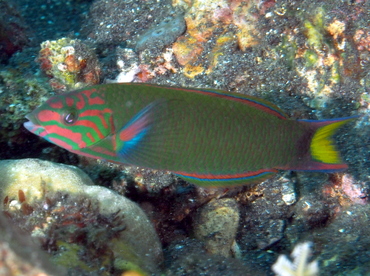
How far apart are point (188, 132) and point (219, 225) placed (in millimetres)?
2193

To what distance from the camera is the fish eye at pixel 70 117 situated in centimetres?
229

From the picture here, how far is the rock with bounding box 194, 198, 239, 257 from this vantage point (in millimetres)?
4133

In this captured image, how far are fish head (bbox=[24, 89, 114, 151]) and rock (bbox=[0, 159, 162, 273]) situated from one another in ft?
2.47

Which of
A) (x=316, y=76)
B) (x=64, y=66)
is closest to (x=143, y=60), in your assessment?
(x=64, y=66)

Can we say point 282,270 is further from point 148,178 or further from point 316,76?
point 316,76

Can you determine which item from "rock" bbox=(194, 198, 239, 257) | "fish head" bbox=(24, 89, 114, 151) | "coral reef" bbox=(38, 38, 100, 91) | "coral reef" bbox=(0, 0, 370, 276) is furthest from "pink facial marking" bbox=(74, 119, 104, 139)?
"rock" bbox=(194, 198, 239, 257)

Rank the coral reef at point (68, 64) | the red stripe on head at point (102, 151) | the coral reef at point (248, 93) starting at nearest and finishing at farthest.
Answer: the red stripe on head at point (102, 151), the coral reef at point (248, 93), the coral reef at point (68, 64)

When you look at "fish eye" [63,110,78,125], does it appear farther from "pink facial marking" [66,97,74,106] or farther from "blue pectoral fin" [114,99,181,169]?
"blue pectoral fin" [114,99,181,169]

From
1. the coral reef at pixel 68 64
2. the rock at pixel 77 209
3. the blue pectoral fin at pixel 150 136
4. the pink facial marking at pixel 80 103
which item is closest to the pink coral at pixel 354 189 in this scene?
the rock at pixel 77 209

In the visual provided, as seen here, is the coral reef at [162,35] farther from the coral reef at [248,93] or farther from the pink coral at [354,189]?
the pink coral at [354,189]

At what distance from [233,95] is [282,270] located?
1.26m

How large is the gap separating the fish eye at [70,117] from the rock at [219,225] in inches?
98.6

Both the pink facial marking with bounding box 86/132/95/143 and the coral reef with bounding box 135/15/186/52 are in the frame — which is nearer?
the pink facial marking with bounding box 86/132/95/143

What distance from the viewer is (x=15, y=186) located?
10.6 feet
